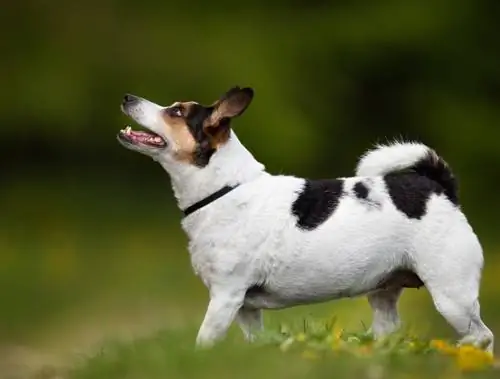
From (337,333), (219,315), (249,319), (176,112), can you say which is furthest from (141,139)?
(337,333)

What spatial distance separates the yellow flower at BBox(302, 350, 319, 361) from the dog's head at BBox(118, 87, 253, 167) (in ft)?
4.25

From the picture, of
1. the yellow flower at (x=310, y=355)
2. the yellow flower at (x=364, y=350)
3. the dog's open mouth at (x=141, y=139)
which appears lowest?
the yellow flower at (x=364, y=350)

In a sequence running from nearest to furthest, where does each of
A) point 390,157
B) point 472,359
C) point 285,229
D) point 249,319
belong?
1. point 472,359
2. point 285,229
3. point 249,319
4. point 390,157

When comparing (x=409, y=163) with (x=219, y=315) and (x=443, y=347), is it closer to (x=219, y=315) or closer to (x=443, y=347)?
(x=443, y=347)

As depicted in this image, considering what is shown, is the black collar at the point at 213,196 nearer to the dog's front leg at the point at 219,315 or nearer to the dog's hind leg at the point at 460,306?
the dog's front leg at the point at 219,315

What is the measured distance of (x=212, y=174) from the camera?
7746 mm

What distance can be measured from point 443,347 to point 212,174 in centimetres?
165

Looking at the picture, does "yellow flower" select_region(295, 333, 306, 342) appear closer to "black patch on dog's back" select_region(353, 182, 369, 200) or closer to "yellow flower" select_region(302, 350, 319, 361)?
"yellow flower" select_region(302, 350, 319, 361)

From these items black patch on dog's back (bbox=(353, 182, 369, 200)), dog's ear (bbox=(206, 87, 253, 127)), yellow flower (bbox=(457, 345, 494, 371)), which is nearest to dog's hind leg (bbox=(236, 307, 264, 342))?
black patch on dog's back (bbox=(353, 182, 369, 200))

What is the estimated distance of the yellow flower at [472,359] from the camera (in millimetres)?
6965

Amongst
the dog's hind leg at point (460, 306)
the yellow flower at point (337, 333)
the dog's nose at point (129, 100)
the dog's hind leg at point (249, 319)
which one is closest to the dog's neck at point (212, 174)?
the dog's nose at point (129, 100)

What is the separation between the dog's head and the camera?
770cm

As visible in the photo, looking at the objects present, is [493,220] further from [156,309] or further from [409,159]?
[409,159]

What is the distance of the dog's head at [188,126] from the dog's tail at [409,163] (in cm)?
94
